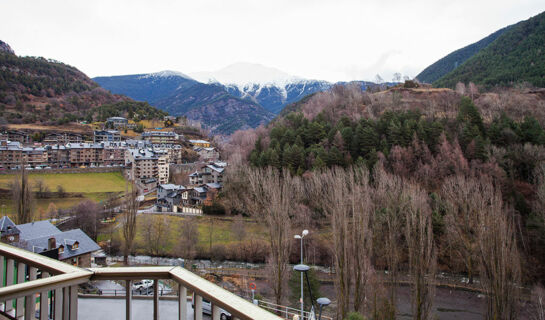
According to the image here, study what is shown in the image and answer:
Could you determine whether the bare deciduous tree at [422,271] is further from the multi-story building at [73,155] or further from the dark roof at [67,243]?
the multi-story building at [73,155]

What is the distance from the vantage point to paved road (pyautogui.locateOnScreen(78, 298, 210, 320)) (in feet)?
6.80

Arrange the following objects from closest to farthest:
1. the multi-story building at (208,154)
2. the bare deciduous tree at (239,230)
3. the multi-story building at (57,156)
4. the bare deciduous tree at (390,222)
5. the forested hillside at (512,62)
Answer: the bare deciduous tree at (390,222), the bare deciduous tree at (239,230), the multi-story building at (57,156), the forested hillside at (512,62), the multi-story building at (208,154)

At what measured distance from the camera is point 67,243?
19984 mm

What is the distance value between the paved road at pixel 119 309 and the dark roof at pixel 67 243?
66.5ft

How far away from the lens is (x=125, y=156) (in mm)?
53375

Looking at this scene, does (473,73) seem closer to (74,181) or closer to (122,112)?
(74,181)

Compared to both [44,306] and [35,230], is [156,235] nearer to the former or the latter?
[35,230]

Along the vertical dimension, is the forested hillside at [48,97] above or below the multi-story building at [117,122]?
above

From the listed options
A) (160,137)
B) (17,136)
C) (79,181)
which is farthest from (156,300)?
(17,136)

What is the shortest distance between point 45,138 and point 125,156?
2457cm

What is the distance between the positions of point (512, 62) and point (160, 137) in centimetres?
7861

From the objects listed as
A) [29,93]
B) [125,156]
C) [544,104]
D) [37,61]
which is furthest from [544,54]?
[37,61]

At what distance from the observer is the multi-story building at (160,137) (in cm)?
6984

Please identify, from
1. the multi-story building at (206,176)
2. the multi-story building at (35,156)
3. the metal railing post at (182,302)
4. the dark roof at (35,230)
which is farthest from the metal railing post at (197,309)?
the multi-story building at (35,156)
